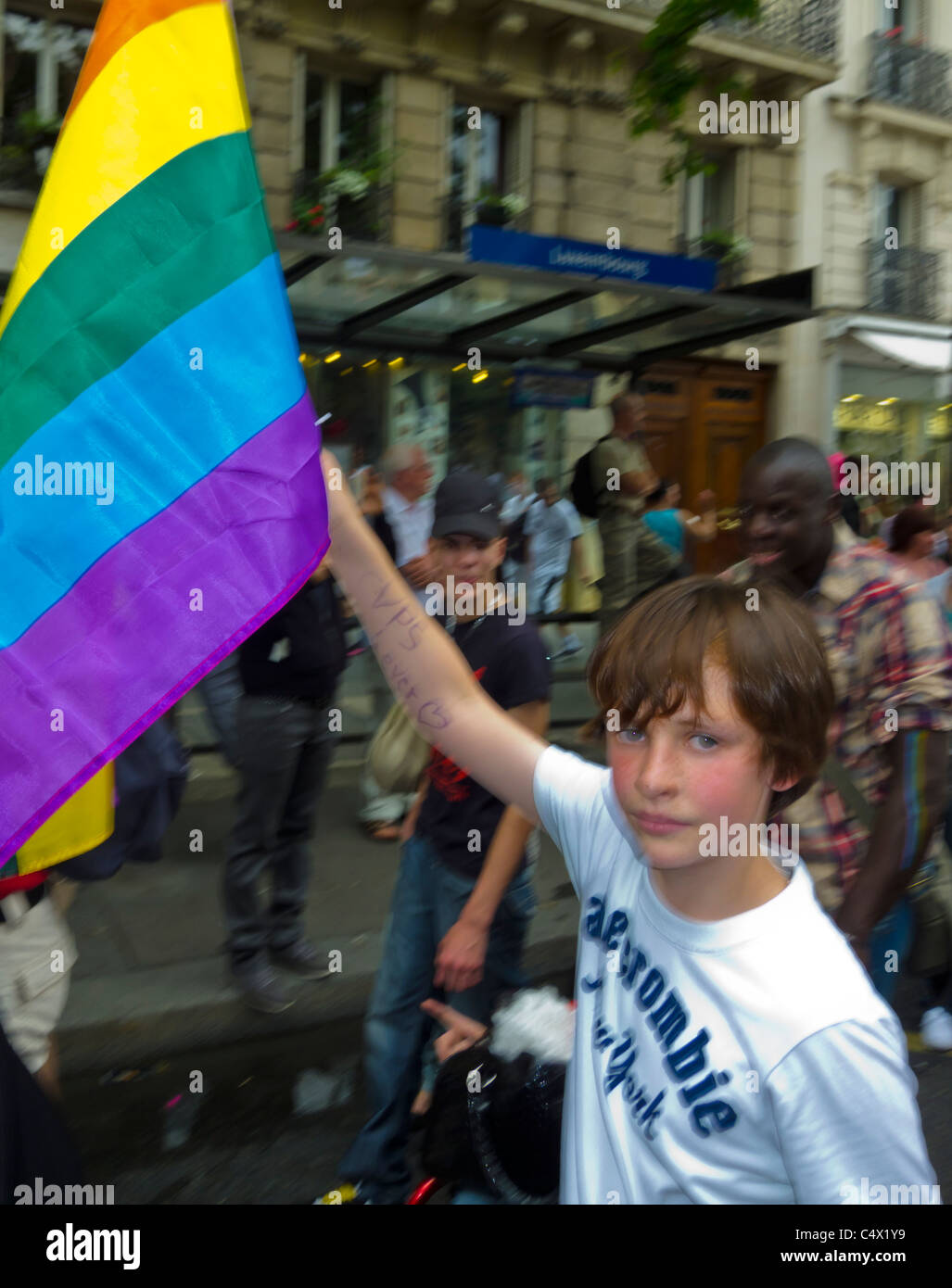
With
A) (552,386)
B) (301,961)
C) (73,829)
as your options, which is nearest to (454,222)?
(552,386)

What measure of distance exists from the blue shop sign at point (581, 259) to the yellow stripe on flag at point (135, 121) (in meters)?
7.07

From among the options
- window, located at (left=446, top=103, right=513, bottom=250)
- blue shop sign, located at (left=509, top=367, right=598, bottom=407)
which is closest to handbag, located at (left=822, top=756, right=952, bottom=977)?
blue shop sign, located at (left=509, top=367, right=598, bottom=407)

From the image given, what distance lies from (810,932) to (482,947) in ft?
5.28

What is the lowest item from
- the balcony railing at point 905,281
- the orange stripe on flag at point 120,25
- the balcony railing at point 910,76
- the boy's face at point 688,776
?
the boy's face at point 688,776

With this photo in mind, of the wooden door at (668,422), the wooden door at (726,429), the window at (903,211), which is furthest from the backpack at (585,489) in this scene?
the window at (903,211)

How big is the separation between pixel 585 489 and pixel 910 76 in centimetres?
1300

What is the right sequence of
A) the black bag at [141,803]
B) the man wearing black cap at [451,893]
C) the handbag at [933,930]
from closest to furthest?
the black bag at [141,803] < the man wearing black cap at [451,893] < the handbag at [933,930]

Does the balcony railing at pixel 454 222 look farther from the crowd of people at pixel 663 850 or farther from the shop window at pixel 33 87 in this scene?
the crowd of people at pixel 663 850

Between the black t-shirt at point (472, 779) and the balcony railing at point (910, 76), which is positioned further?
the balcony railing at point (910, 76)

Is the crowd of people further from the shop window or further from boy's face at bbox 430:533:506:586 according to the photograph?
the shop window

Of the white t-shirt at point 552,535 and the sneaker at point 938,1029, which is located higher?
the white t-shirt at point 552,535

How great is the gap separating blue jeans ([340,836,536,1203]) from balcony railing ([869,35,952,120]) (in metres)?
16.5

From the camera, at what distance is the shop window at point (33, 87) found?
1026 centimetres

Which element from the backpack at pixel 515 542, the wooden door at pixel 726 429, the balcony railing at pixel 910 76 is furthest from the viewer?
the balcony railing at pixel 910 76
